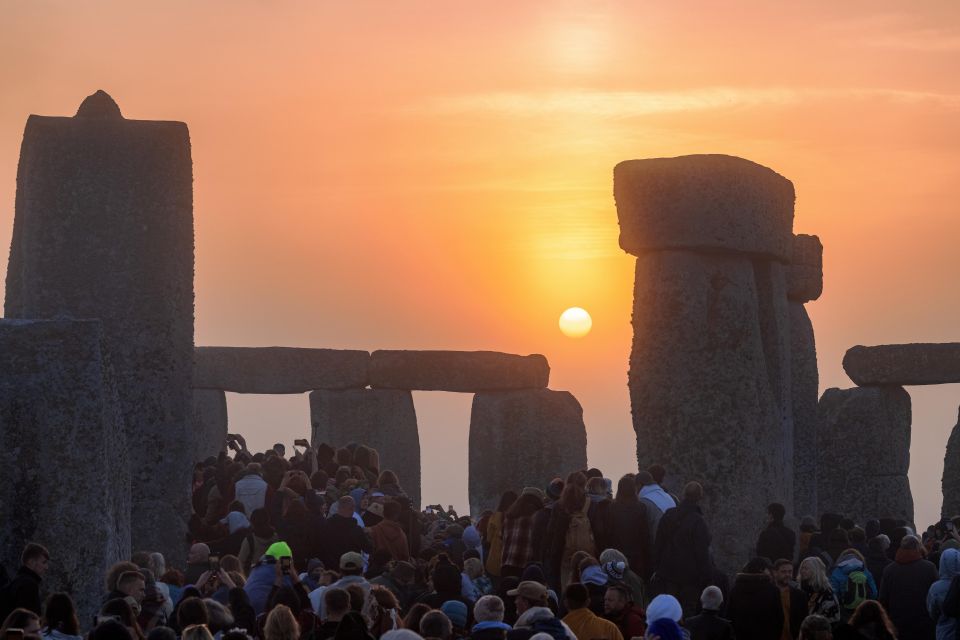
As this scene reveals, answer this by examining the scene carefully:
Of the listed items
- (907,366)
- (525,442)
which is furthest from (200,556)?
(525,442)

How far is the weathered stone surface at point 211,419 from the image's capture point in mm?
25391

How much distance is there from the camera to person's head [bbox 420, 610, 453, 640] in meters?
7.92

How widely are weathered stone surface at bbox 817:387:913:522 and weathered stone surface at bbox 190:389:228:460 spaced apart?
856cm

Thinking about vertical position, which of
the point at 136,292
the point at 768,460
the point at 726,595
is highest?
the point at 136,292

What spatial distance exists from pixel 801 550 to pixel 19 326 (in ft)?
21.3

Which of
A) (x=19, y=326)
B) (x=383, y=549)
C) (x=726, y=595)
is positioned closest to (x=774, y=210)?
(x=726, y=595)

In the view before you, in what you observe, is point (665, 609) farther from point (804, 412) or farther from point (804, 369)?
point (804, 369)

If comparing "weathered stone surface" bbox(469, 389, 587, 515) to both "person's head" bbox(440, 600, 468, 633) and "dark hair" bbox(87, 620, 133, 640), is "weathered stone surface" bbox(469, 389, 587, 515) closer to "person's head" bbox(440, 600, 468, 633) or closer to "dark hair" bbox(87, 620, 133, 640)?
"person's head" bbox(440, 600, 468, 633)

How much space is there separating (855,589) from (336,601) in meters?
4.55

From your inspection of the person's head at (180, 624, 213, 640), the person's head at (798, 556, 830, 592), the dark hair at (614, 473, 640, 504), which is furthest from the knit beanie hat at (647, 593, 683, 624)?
the dark hair at (614, 473, 640, 504)

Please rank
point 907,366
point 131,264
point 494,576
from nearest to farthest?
point 494,576 → point 131,264 → point 907,366

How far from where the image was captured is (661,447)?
47.4 ft

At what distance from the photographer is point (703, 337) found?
14.4 meters

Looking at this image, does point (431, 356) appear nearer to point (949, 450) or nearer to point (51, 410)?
point (949, 450)
